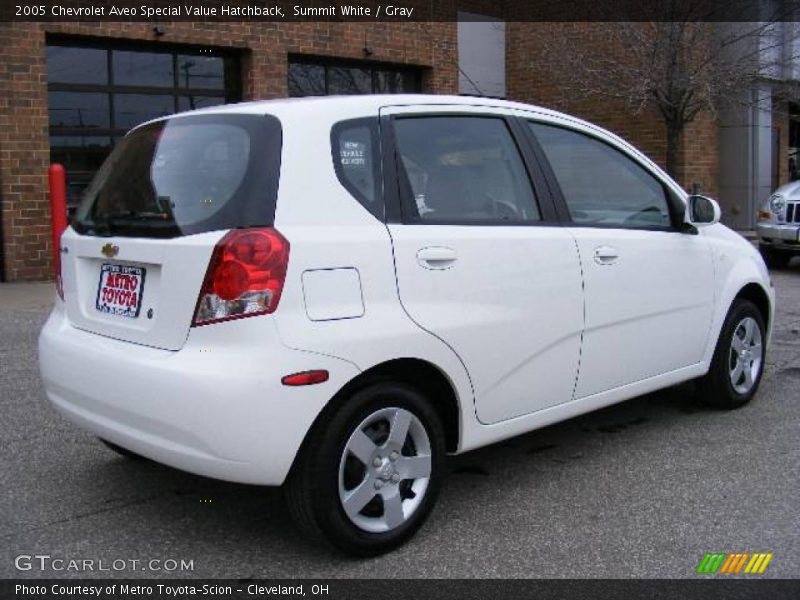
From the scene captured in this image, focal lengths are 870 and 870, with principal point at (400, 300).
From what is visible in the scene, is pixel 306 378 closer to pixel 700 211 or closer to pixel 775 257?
pixel 700 211

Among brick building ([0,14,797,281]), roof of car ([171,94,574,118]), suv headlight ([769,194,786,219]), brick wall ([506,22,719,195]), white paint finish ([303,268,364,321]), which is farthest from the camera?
brick wall ([506,22,719,195])

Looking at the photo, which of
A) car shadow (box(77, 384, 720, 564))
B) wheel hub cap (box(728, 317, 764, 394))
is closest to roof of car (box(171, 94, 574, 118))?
car shadow (box(77, 384, 720, 564))

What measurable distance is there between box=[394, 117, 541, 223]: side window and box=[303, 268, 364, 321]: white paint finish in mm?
434

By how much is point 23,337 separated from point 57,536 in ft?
14.1

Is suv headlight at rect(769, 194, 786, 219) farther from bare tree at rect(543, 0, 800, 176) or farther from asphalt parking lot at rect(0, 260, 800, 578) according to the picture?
asphalt parking lot at rect(0, 260, 800, 578)

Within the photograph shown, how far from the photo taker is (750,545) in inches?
134

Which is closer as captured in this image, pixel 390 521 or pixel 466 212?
pixel 390 521

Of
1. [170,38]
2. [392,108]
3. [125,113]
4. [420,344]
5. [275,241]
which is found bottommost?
[420,344]

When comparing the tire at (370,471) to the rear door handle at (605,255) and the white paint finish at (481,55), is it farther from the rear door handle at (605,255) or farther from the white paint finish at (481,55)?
the white paint finish at (481,55)

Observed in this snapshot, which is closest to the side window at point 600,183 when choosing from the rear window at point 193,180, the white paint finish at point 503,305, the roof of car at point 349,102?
the white paint finish at point 503,305

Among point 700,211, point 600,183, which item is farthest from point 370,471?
point 700,211

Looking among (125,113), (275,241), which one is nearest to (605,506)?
(275,241)

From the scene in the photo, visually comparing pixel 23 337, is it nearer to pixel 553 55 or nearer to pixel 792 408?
pixel 792 408

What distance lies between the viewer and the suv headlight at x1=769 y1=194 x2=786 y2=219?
11945mm
